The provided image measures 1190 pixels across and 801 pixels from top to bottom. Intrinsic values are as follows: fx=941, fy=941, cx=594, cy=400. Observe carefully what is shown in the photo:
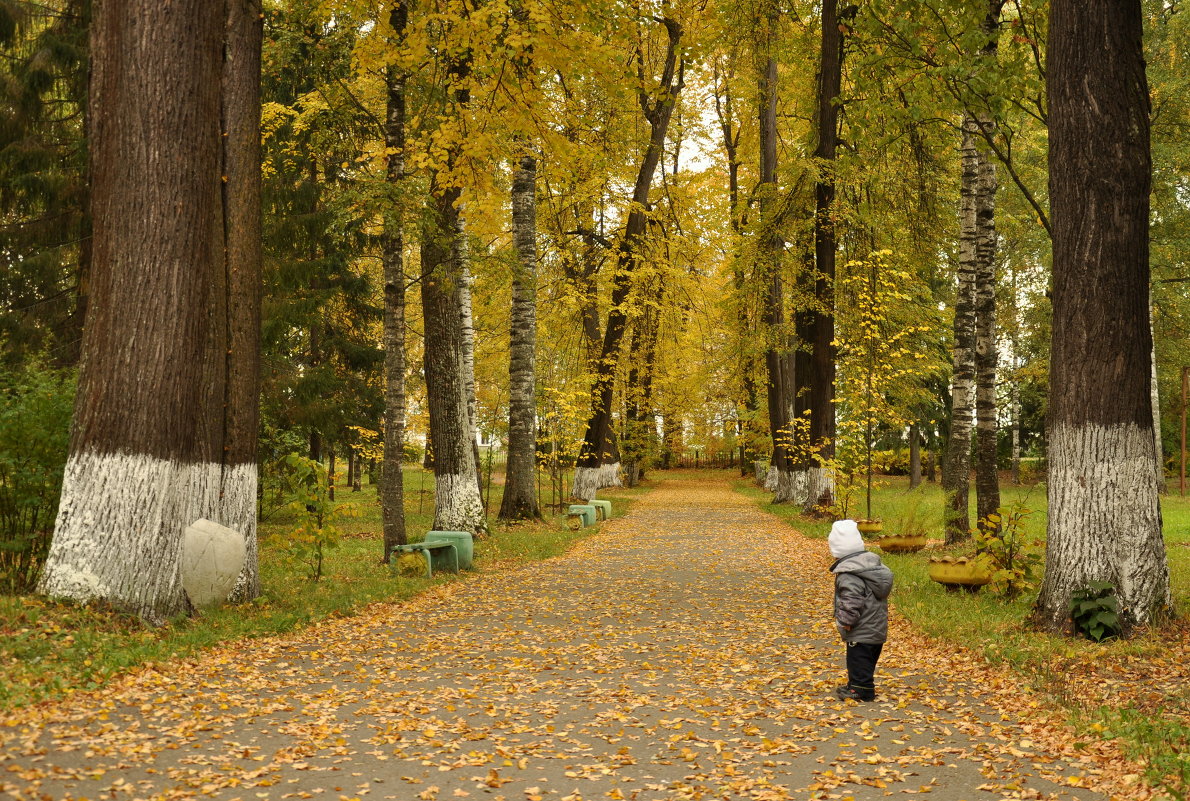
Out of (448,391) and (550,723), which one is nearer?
(550,723)

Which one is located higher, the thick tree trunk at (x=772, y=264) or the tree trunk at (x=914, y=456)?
the thick tree trunk at (x=772, y=264)

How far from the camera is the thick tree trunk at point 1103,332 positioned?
8258 millimetres

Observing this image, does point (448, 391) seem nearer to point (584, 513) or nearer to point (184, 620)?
point (584, 513)

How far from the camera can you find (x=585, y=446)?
29516 millimetres

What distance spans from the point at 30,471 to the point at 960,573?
381 inches

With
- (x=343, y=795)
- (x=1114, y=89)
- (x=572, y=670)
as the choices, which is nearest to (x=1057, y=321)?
(x=1114, y=89)

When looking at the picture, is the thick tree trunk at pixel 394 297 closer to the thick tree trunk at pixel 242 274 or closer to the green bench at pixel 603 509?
the thick tree trunk at pixel 242 274

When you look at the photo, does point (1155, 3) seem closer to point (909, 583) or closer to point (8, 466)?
point (909, 583)

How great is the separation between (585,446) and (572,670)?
2158 centimetres

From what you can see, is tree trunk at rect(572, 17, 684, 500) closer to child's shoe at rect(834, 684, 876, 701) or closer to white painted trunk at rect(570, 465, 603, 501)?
white painted trunk at rect(570, 465, 603, 501)

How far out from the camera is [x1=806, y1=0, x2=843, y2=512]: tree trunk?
844 inches

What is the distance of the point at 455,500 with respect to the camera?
628 inches

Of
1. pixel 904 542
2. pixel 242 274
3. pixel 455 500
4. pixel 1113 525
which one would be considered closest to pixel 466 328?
pixel 455 500

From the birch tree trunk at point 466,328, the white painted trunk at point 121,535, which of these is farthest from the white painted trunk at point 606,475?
the white painted trunk at point 121,535
